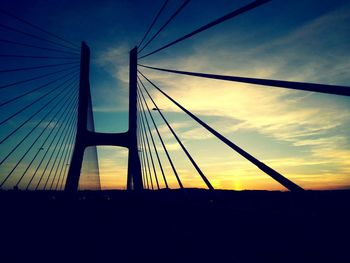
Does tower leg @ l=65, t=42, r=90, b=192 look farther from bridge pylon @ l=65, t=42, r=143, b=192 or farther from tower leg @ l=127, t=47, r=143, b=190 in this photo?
tower leg @ l=127, t=47, r=143, b=190

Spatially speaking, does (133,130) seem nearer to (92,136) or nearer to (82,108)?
(92,136)

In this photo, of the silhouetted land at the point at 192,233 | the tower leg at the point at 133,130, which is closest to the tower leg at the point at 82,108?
the tower leg at the point at 133,130

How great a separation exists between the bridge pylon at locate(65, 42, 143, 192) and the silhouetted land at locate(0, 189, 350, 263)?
26.9 feet

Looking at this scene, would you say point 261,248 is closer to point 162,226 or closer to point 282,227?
point 282,227

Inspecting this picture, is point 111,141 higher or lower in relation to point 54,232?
higher

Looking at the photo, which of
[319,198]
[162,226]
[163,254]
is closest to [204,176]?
[162,226]

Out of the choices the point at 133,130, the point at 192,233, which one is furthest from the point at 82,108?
the point at 192,233

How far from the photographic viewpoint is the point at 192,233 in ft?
9.50

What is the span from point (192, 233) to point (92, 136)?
1173 cm

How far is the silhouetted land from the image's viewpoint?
185 cm

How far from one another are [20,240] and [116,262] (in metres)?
1.33

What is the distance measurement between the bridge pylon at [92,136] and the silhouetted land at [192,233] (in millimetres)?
8212

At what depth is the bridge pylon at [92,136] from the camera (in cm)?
1230

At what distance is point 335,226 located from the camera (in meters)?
1.75
